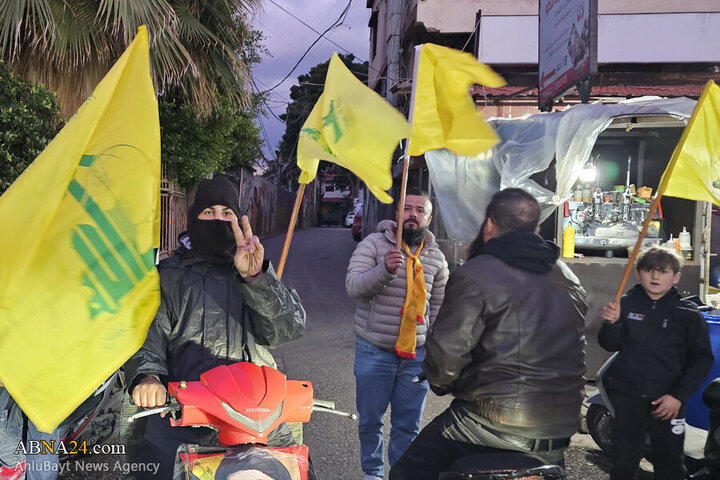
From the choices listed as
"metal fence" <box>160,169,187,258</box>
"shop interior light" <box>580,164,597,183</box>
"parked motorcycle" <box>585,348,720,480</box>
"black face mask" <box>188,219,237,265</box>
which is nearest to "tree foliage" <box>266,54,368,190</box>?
"metal fence" <box>160,169,187,258</box>

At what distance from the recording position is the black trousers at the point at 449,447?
238cm

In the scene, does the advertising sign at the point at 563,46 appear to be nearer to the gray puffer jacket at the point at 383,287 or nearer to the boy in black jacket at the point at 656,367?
the boy in black jacket at the point at 656,367

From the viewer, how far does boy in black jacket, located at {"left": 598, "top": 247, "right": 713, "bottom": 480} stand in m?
3.34

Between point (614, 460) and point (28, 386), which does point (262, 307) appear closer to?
point (28, 386)

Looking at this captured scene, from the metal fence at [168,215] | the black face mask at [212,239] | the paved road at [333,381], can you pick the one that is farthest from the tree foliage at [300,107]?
the black face mask at [212,239]

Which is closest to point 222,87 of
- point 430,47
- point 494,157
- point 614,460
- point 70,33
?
point 70,33

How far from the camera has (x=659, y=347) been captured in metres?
3.43

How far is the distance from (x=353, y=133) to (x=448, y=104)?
66 centimetres

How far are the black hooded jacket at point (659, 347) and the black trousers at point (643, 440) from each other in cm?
10

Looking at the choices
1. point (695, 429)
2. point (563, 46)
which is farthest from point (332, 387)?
point (563, 46)

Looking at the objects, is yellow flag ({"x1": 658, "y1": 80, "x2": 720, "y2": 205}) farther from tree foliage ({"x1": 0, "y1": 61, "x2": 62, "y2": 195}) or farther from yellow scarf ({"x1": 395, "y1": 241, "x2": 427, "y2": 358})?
tree foliage ({"x1": 0, "y1": 61, "x2": 62, "y2": 195})

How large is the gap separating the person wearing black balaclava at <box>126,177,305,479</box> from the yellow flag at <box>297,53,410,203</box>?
1.55ft

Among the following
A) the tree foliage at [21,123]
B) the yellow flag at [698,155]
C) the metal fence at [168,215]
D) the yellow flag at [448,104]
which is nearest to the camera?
the yellow flag at [448,104]

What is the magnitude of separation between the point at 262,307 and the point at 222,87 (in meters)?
7.10
